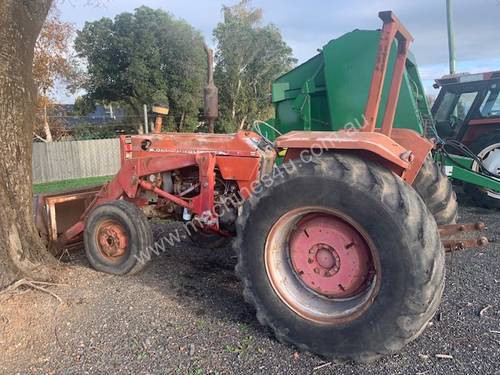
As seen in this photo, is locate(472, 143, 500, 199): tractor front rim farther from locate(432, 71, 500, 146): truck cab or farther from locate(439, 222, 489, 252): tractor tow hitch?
locate(439, 222, 489, 252): tractor tow hitch

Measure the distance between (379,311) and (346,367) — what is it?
405mm

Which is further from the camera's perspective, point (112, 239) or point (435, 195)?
Answer: point (112, 239)

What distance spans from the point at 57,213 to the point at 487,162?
22.0ft

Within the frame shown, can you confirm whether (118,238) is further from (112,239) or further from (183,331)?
(183,331)

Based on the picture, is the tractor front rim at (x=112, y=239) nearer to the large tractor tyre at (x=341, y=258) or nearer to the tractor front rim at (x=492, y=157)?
the large tractor tyre at (x=341, y=258)

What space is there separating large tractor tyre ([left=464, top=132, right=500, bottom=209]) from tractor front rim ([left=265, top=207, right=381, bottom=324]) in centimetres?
551

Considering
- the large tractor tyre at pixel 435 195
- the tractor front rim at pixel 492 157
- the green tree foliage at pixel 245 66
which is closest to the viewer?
the large tractor tyre at pixel 435 195

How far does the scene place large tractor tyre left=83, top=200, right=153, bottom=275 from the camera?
430 centimetres

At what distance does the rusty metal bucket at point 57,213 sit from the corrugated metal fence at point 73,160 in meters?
12.5

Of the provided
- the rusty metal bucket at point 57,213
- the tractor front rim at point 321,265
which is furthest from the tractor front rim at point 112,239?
the tractor front rim at point 321,265

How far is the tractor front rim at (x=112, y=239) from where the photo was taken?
440 centimetres

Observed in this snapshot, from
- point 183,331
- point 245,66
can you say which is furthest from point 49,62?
point 183,331

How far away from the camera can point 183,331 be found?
320 cm

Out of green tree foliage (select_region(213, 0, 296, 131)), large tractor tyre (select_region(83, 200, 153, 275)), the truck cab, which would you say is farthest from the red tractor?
green tree foliage (select_region(213, 0, 296, 131))
